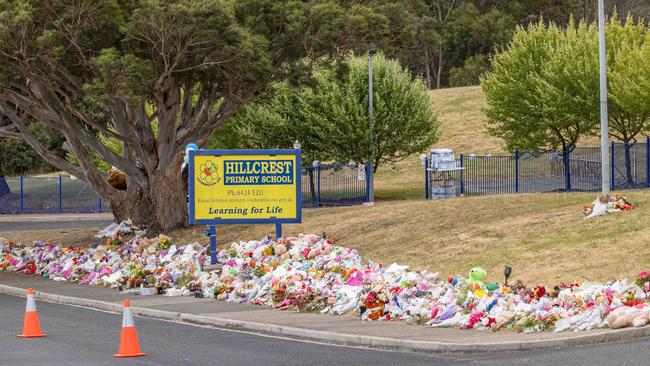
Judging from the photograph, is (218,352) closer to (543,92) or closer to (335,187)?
(335,187)

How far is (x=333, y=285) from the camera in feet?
66.2

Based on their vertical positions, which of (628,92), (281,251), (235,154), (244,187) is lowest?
(281,251)

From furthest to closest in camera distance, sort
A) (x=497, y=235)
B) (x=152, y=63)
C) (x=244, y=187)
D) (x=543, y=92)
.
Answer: (x=543, y=92) → (x=152, y=63) → (x=244, y=187) → (x=497, y=235)

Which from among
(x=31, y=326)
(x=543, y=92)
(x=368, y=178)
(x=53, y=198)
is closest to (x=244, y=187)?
(x=31, y=326)

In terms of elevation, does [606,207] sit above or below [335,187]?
below

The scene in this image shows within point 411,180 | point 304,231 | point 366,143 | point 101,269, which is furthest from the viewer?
point 411,180

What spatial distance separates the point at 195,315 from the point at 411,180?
45.4m

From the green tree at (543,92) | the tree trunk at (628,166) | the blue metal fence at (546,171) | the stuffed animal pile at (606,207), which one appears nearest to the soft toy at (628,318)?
the stuffed animal pile at (606,207)

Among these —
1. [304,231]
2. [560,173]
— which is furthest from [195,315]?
[560,173]

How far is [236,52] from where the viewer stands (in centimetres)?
3042

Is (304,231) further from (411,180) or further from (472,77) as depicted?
(472,77)

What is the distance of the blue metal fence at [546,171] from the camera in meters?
42.7

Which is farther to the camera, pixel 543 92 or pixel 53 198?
pixel 53 198

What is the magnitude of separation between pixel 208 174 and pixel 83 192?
32600 millimetres
